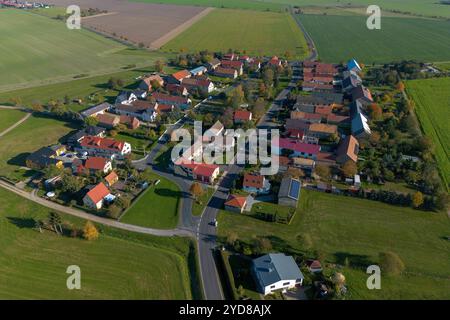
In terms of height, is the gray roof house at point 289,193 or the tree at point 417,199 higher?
the tree at point 417,199

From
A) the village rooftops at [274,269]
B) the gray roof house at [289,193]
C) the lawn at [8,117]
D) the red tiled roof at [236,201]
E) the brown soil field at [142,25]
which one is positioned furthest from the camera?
the brown soil field at [142,25]

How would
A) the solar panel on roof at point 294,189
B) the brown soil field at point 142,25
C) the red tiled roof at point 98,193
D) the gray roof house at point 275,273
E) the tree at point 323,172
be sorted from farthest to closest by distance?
the brown soil field at point 142,25 < the tree at point 323,172 < the solar panel on roof at point 294,189 < the red tiled roof at point 98,193 < the gray roof house at point 275,273

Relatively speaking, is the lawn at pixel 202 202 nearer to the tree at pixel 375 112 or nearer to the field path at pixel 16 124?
the tree at pixel 375 112

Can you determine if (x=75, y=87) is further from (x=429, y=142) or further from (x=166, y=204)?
(x=429, y=142)

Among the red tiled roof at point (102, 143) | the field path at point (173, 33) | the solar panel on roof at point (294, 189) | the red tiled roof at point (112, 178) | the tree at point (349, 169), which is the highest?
the field path at point (173, 33)

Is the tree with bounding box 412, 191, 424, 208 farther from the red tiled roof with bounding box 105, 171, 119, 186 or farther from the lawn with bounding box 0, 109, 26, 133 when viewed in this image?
the lawn with bounding box 0, 109, 26, 133

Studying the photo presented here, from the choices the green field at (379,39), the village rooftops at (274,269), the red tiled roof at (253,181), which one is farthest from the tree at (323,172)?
the green field at (379,39)

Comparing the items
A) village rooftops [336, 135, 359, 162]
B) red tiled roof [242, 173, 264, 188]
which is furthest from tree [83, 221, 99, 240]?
village rooftops [336, 135, 359, 162]
